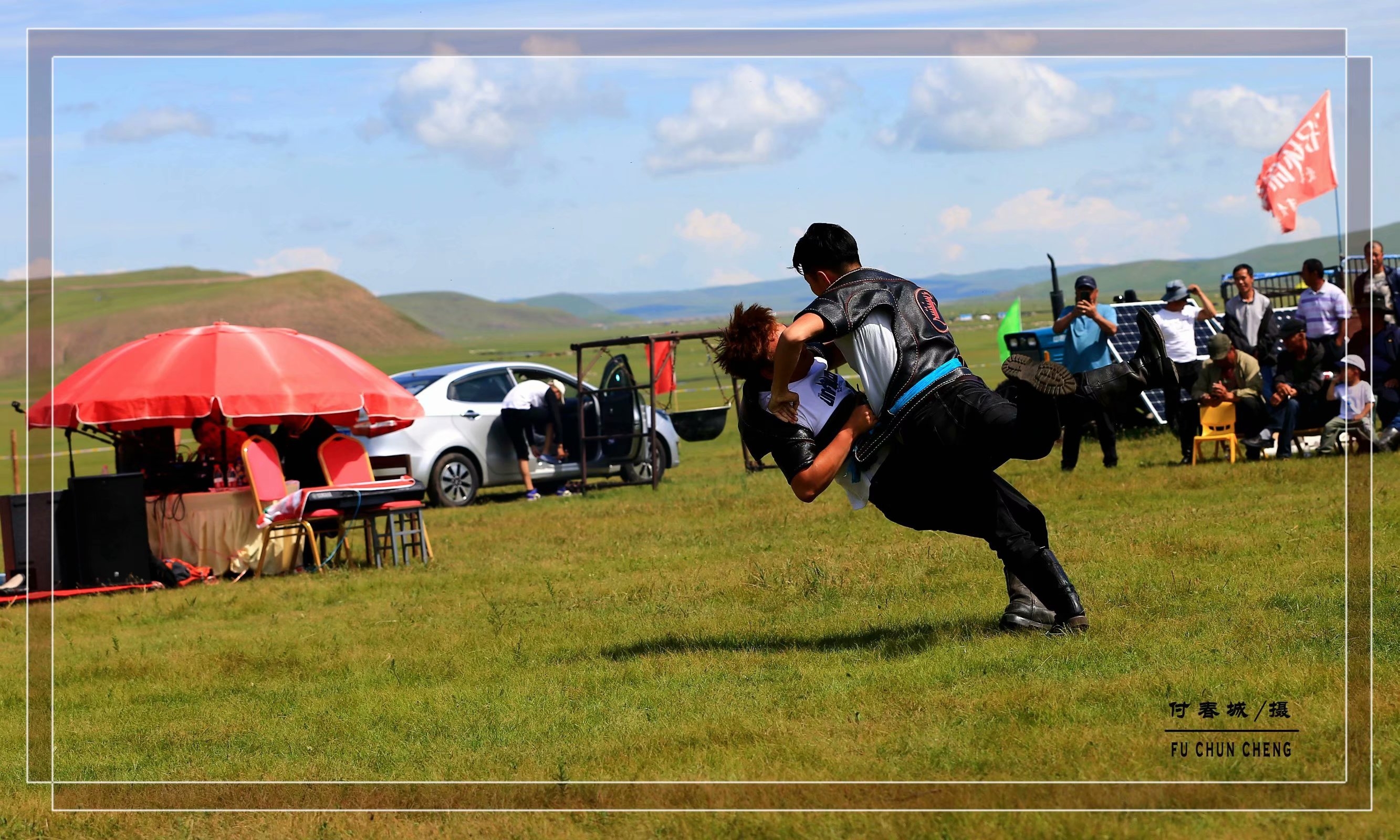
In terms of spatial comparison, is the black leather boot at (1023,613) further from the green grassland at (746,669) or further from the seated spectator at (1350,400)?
the seated spectator at (1350,400)

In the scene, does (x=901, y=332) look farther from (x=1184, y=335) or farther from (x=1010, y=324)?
(x=1010, y=324)

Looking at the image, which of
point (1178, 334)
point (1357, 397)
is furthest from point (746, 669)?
point (1178, 334)

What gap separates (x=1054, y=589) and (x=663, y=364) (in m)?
13.9

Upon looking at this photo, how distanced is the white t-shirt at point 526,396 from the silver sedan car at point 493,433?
0.23 meters

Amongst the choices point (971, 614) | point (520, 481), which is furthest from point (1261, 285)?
point (971, 614)

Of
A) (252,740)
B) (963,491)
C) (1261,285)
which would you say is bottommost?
(252,740)

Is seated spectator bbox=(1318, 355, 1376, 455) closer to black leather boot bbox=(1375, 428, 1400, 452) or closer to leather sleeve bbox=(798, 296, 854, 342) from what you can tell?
black leather boot bbox=(1375, 428, 1400, 452)

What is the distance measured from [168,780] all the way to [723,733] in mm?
2140

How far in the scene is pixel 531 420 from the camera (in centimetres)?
1869

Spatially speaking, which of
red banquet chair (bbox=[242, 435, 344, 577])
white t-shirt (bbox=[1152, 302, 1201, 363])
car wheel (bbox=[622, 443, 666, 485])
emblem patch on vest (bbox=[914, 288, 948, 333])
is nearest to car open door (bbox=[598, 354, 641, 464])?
car wheel (bbox=[622, 443, 666, 485])

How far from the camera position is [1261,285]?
26.0 metres

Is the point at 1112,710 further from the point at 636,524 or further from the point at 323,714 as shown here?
the point at 636,524

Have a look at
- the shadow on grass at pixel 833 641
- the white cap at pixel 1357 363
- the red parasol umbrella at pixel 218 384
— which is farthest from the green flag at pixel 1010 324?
the shadow on grass at pixel 833 641

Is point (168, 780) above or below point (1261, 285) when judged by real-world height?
below
